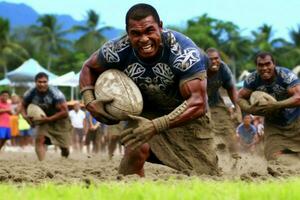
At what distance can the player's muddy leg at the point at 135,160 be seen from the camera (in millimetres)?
7891

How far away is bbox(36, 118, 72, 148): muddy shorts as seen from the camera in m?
15.6

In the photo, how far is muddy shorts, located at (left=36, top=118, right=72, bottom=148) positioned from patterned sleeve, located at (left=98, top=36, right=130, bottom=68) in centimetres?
772

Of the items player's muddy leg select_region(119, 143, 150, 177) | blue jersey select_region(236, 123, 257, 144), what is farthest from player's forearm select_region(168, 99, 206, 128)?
blue jersey select_region(236, 123, 257, 144)

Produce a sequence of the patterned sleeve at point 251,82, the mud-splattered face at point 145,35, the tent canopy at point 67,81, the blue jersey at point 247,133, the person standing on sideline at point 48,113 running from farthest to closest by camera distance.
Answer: the tent canopy at point 67,81 → the blue jersey at point 247,133 → the person standing on sideline at point 48,113 → the patterned sleeve at point 251,82 → the mud-splattered face at point 145,35

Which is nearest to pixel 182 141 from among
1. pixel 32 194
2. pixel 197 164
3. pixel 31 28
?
pixel 197 164

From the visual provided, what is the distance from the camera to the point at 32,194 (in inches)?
203

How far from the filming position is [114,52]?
7910 mm

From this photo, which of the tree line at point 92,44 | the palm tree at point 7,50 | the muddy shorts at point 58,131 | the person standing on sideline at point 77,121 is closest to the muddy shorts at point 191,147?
the muddy shorts at point 58,131

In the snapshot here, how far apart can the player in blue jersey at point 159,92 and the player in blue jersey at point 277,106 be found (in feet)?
7.87

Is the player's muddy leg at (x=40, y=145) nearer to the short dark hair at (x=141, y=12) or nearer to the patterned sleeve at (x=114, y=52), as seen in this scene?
the patterned sleeve at (x=114, y=52)

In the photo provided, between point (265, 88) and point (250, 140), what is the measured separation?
794 centimetres

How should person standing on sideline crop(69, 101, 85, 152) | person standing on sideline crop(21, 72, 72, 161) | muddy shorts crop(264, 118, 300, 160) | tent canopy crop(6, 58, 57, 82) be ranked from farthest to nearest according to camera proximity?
1. tent canopy crop(6, 58, 57, 82)
2. person standing on sideline crop(69, 101, 85, 152)
3. person standing on sideline crop(21, 72, 72, 161)
4. muddy shorts crop(264, 118, 300, 160)

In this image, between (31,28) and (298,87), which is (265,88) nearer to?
(298,87)

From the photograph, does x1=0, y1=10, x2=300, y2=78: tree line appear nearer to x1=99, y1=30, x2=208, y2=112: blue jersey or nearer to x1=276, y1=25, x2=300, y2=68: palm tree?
x1=276, y1=25, x2=300, y2=68: palm tree
